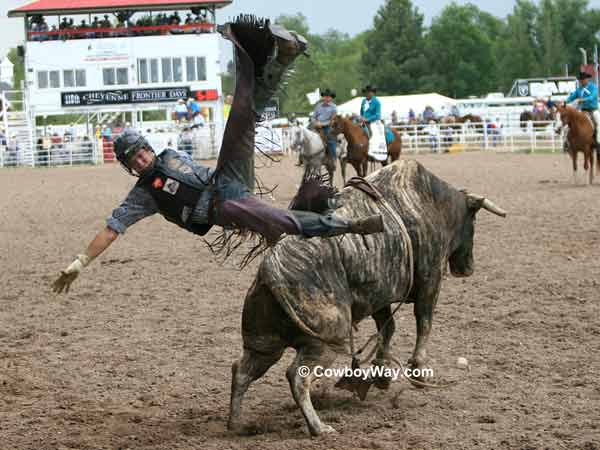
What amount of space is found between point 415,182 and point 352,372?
113 cm

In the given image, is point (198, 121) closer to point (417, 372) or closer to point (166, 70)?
point (166, 70)

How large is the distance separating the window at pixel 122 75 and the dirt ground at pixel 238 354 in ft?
117

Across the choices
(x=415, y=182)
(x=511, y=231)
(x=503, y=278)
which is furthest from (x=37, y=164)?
(x=415, y=182)

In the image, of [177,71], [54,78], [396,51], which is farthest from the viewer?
[396,51]

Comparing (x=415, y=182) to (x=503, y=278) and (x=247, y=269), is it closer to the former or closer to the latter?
(x=503, y=278)

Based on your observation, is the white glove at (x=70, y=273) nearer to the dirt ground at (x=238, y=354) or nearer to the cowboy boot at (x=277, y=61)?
the dirt ground at (x=238, y=354)

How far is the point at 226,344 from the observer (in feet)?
22.3

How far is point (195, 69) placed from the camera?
47.1 meters

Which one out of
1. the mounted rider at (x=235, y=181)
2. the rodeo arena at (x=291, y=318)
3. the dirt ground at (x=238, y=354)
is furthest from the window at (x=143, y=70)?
the mounted rider at (x=235, y=181)

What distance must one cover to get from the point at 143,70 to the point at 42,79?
194 inches

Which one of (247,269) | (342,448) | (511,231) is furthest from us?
(511,231)

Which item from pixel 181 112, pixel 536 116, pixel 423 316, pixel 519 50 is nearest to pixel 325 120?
pixel 423 316

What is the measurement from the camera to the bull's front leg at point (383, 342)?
5410mm

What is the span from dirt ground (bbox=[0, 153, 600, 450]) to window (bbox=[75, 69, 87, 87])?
118 ft
